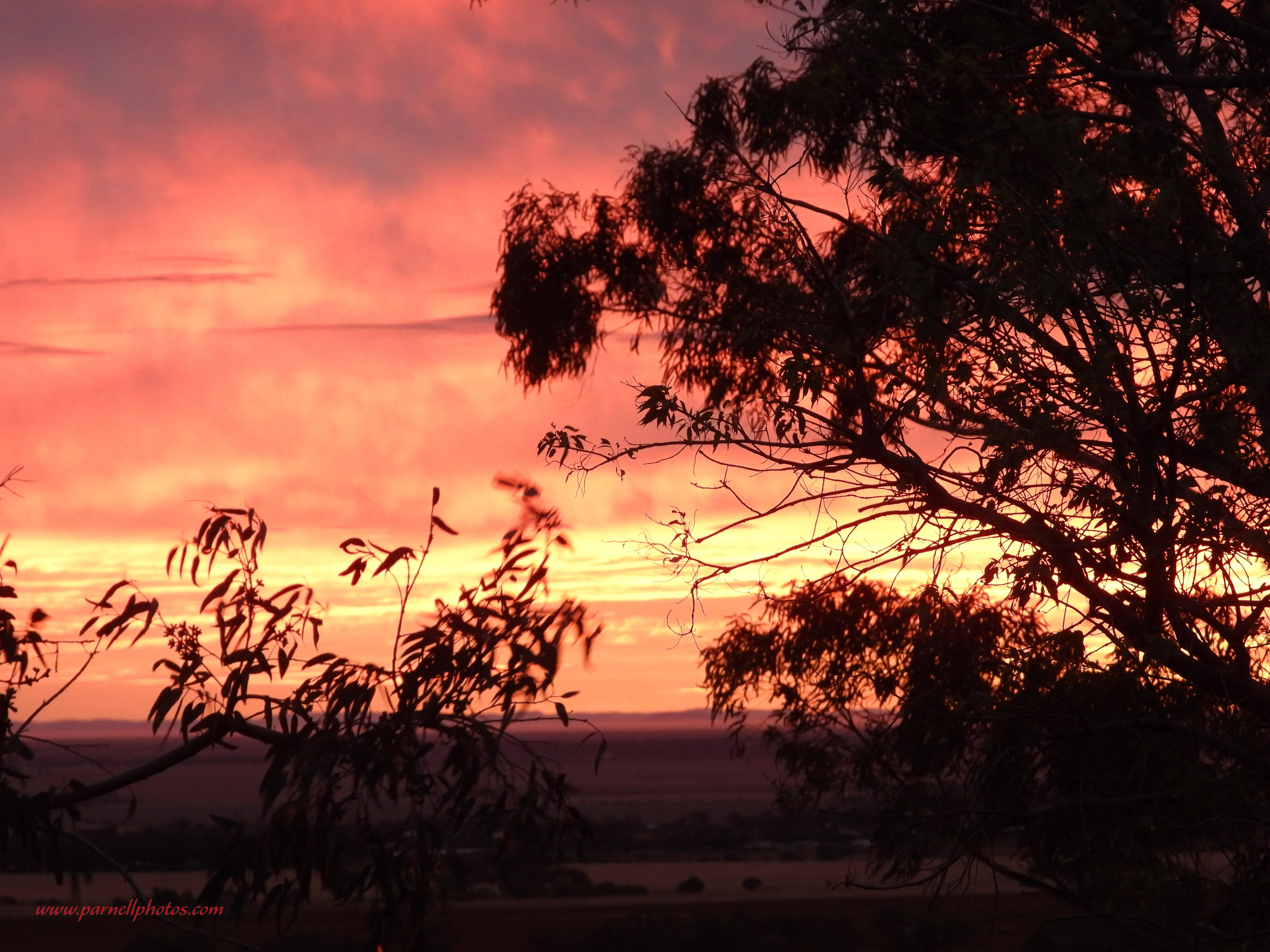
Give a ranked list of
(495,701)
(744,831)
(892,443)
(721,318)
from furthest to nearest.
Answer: (744,831), (721,318), (892,443), (495,701)

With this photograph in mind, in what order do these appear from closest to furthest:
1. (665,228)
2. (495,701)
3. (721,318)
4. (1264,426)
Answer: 1. (495,701)
2. (1264,426)
3. (721,318)
4. (665,228)

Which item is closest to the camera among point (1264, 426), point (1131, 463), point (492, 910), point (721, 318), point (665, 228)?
point (1131, 463)

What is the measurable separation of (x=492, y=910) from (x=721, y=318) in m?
41.7

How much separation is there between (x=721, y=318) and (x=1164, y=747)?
537cm

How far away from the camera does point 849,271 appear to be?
38.8ft

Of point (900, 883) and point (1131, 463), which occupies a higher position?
point (1131, 463)

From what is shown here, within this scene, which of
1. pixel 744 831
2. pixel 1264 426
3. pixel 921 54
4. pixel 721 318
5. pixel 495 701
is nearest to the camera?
pixel 495 701

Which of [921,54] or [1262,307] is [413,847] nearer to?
[1262,307]

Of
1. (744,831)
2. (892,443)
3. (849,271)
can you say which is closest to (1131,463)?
(892,443)

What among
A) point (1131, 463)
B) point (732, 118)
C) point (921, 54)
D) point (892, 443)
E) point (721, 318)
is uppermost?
point (732, 118)

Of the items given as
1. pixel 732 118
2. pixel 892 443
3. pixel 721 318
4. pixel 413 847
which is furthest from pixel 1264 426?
pixel 732 118

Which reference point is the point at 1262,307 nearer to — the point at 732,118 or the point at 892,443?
the point at 892,443

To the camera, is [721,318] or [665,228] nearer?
[721,318]

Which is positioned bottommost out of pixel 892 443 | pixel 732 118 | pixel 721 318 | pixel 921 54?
pixel 892 443
